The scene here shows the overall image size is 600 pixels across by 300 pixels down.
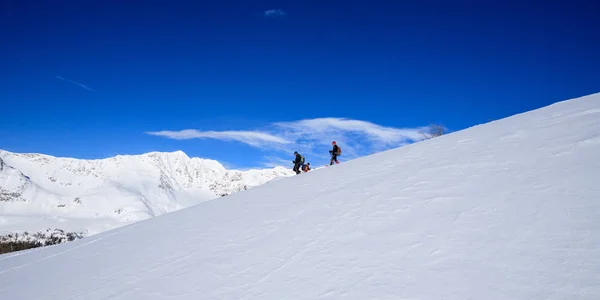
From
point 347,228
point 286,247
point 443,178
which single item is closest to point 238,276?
point 286,247

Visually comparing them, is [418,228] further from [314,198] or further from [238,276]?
[314,198]

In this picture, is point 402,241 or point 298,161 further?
point 298,161

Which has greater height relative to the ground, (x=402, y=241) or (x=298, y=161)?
(x=298, y=161)

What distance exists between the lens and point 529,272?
8.84 feet

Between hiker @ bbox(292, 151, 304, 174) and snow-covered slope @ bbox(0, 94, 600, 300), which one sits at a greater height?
hiker @ bbox(292, 151, 304, 174)

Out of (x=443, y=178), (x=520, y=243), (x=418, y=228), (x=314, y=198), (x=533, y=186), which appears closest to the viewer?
(x=520, y=243)

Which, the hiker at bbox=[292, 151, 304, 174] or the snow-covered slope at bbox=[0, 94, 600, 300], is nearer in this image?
the snow-covered slope at bbox=[0, 94, 600, 300]

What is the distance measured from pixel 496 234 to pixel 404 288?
1204 mm

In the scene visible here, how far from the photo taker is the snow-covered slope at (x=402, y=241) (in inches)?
114

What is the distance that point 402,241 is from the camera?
384 cm

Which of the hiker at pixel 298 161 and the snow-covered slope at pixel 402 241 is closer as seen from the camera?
the snow-covered slope at pixel 402 241

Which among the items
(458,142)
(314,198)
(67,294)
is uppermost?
(458,142)

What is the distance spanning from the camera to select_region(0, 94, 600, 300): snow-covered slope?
114 inches

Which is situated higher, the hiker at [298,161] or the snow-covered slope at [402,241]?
the hiker at [298,161]
